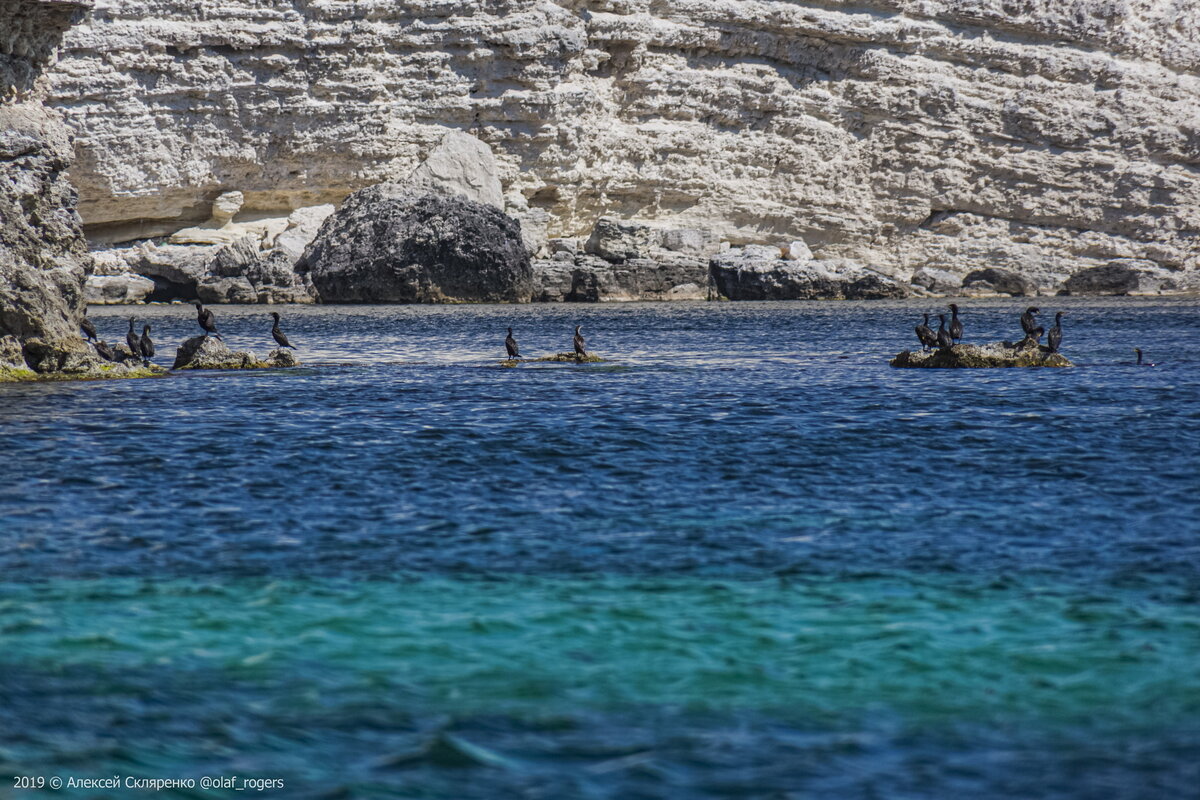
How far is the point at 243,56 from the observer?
2704 inches

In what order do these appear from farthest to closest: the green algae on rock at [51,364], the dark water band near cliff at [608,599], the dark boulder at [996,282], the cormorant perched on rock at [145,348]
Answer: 1. the dark boulder at [996,282]
2. the cormorant perched on rock at [145,348]
3. the green algae on rock at [51,364]
4. the dark water band near cliff at [608,599]

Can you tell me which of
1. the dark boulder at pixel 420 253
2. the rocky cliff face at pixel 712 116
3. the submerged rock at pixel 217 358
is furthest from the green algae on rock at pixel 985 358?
the rocky cliff face at pixel 712 116

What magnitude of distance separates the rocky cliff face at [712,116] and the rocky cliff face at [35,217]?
147 ft

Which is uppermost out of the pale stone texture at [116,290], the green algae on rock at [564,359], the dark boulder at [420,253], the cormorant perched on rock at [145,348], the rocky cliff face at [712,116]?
the rocky cliff face at [712,116]

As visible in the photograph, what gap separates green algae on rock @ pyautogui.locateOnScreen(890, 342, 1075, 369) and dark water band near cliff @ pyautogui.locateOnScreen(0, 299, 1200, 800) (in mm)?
6829

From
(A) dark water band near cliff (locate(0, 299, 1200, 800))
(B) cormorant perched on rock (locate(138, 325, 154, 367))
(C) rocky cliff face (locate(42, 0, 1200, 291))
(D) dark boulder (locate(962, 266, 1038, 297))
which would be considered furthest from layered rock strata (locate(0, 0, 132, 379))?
(D) dark boulder (locate(962, 266, 1038, 297))

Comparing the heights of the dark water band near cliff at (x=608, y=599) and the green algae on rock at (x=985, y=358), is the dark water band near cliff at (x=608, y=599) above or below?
below

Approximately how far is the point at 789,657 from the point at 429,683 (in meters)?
2.08

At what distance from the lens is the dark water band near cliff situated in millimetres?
6363

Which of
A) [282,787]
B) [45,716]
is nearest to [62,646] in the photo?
[45,716]

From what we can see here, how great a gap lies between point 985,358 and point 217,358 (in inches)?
586

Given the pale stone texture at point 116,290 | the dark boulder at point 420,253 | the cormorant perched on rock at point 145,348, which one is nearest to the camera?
the cormorant perched on rock at point 145,348

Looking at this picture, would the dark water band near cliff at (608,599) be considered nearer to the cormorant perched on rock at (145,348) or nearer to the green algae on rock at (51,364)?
the green algae on rock at (51,364)

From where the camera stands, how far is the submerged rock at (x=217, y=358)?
2616 centimetres
